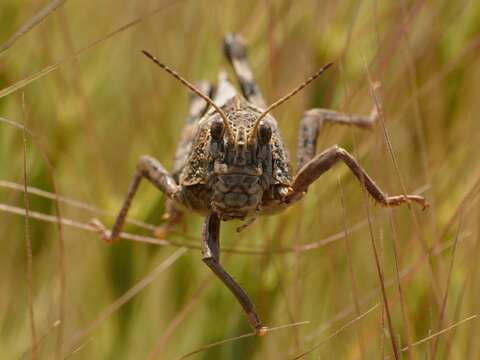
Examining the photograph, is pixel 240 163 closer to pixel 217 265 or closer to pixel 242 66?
pixel 217 265

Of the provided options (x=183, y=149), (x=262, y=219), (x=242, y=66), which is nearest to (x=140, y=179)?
(x=183, y=149)

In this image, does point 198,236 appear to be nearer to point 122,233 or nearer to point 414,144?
point 122,233

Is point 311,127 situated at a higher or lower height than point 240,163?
higher

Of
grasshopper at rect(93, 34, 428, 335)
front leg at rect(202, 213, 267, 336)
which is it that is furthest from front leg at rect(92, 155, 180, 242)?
front leg at rect(202, 213, 267, 336)

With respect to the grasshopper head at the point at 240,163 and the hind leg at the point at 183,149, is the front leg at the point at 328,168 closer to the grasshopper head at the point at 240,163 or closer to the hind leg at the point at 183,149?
the grasshopper head at the point at 240,163

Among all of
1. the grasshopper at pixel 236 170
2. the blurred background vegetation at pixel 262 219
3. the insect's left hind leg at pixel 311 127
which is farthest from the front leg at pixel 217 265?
the insect's left hind leg at pixel 311 127

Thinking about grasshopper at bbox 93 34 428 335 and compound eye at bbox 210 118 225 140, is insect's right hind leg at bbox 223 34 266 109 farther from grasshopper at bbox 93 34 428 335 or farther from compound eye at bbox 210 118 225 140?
compound eye at bbox 210 118 225 140
